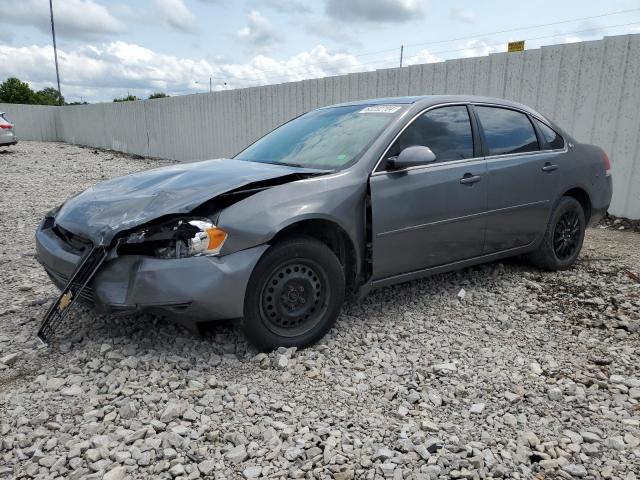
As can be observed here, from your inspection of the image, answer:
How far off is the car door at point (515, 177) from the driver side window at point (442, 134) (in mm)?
196

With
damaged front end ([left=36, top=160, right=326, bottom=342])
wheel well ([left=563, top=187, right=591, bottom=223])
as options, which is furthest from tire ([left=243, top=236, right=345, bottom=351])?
wheel well ([left=563, top=187, right=591, bottom=223])

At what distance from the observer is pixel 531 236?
453 centimetres

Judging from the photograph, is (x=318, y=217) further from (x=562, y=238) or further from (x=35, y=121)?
(x=35, y=121)

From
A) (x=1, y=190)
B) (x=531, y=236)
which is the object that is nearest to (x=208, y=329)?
(x=531, y=236)

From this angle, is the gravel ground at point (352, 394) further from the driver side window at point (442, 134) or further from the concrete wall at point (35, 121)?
the concrete wall at point (35, 121)

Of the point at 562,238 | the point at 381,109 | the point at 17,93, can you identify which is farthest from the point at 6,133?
the point at 17,93

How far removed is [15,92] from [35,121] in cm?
2774

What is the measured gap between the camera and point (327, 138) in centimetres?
386

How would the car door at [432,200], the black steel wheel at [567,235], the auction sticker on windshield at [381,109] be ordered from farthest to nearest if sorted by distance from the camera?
the black steel wheel at [567,235] → the auction sticker on windshield at [381,109] → the car door at [432,200]

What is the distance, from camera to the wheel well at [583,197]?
4.87 meters

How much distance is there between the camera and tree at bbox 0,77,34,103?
184 ft

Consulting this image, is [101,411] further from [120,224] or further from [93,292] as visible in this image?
[120,224]

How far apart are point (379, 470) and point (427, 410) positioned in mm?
563

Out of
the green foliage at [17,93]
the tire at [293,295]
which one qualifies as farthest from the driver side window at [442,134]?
the green foliage at [17,93]
